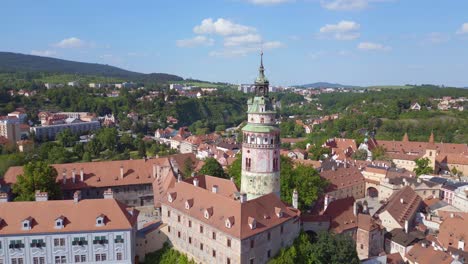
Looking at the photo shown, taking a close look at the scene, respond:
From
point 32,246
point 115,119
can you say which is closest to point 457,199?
point 32,246

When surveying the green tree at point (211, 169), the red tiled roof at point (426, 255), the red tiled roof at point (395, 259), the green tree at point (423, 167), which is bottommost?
the red tiled roof at point (395, 259)

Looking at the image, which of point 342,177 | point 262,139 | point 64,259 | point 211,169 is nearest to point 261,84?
point 262,139

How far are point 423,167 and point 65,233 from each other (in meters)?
77.4

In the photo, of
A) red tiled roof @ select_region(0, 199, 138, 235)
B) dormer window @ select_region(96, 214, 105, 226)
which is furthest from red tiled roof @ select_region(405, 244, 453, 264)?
dormer window @ select_region(96, 214, 105, 226)

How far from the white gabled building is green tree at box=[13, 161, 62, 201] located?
38.2ft

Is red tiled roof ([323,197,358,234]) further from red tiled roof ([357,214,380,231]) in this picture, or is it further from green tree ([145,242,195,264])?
green tree ([145,242,195,264])

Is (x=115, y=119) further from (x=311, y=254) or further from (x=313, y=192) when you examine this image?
(x=311, y=254)

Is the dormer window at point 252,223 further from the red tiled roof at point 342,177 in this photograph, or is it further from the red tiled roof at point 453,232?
the red tiled roof at point 342,177

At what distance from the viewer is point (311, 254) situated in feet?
134

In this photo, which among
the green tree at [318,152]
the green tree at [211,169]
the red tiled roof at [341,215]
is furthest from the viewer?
the green tree at [318,152]

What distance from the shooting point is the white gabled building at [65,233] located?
37750mm

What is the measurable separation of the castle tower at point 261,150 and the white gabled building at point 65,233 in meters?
14.6

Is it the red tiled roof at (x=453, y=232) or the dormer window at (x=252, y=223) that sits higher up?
the dormer window at (x=252, y=223)

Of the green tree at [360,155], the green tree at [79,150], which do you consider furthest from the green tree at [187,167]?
the green tree at [360,155]
